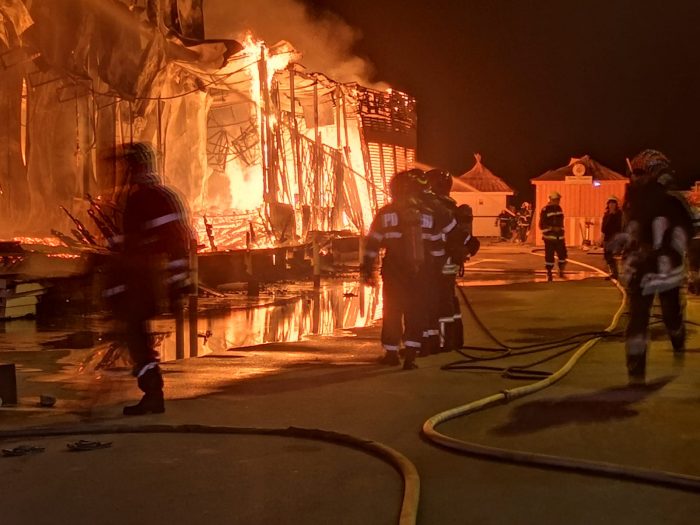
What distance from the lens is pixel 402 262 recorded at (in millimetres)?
7117

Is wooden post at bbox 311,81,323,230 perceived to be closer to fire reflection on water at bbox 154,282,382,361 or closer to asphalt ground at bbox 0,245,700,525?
fire reflection on water at bbox 154,282,382,361

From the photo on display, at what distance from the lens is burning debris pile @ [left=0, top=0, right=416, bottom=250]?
1451cm

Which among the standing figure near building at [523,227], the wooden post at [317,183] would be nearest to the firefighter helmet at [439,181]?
the wooden post at [317,183]

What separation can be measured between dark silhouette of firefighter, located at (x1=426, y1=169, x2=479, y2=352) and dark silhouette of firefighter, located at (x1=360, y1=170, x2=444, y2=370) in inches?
18.1

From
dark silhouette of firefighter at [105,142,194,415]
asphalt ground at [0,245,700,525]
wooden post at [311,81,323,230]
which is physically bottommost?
asphalt ground at [0,245,700,525]

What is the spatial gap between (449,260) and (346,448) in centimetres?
357

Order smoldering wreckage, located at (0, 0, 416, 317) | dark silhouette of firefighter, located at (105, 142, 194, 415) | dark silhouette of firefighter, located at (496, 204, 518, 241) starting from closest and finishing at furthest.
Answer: dark silhouette of firefighter, located at (105, 142, 194, 415), smoldering wreckage, located at (0, 0, 416, 317), dark silhouette of firefighter, located at (496, 204, 518, 241)

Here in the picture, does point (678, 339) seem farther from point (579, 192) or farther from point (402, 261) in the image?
point (579, 192)

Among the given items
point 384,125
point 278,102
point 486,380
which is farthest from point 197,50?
point 486,380

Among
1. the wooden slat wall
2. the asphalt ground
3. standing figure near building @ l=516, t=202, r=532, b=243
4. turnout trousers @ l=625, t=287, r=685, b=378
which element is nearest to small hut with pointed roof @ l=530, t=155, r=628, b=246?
the wooden slat wall

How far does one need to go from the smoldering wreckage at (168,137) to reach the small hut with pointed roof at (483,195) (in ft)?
76.1

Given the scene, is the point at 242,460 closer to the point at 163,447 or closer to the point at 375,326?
the point at 163,447

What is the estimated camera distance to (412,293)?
7.18 meters

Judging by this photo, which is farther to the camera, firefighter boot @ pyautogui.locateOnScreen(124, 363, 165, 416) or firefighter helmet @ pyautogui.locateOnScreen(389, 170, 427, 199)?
firefighter helmet @ pyautogui.locateOnScreen(389, 170, 427, 199)
